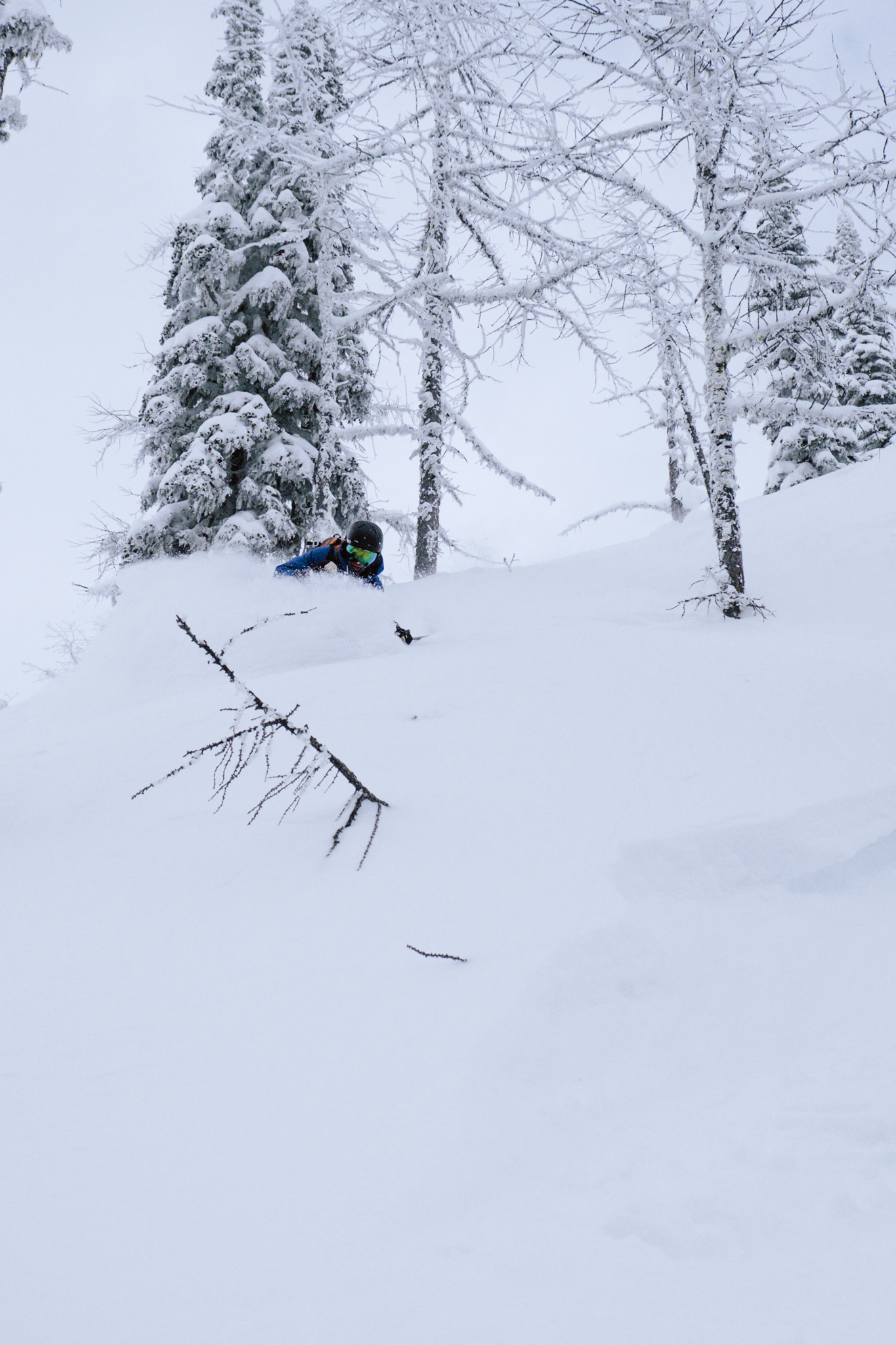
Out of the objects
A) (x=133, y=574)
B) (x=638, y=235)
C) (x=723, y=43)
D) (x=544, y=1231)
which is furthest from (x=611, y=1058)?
(x=133, y=574)

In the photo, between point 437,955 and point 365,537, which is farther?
point 365,537

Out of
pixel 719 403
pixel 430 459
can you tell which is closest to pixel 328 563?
pixel 430 459

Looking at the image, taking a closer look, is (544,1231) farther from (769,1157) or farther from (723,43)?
(723,43)

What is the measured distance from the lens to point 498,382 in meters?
10.3

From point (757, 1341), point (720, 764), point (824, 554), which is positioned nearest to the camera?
point (757, 1341)

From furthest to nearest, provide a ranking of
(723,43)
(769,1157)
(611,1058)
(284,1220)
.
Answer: (723,43) → (611,1058) → (769,1157) → (284,1220)

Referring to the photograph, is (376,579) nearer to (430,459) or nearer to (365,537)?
(365,537)

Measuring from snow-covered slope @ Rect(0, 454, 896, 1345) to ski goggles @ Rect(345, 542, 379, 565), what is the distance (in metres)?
2.33

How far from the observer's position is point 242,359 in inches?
408

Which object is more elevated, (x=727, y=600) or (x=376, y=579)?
(x=376, y=579)

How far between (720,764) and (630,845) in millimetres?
1049

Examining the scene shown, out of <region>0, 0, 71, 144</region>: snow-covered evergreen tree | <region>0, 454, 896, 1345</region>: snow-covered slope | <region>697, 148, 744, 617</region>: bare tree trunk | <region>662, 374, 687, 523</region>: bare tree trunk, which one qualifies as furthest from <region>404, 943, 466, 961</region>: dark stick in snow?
<region>662, 374, 687, 523</region>: bare tree trunk

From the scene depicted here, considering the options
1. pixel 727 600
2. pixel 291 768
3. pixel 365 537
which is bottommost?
pixel 291 768

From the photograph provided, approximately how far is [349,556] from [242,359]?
15.5 feet
